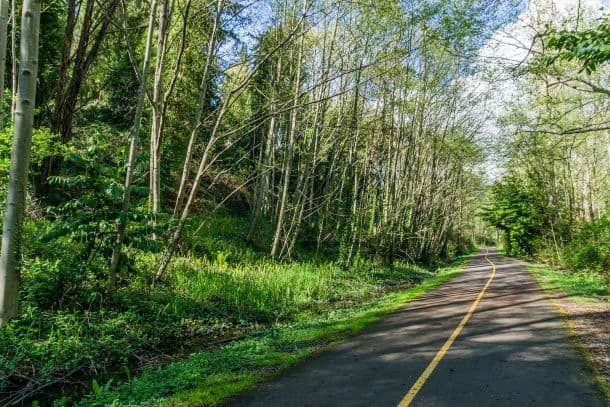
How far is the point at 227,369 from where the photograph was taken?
19.8 feet

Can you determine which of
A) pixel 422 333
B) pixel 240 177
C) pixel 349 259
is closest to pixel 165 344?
pixel 422 333

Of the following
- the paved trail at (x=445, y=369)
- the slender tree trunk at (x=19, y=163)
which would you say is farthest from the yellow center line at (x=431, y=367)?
the slender tree trunk at (x=19, y=163)

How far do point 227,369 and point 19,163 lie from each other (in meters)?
4.38

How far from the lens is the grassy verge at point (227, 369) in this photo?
196 inches

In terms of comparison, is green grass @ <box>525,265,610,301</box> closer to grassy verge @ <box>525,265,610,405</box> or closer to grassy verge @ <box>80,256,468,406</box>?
grassy verge @ <box>525,265,610,405</box>

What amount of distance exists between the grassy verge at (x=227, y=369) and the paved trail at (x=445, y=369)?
34 centimetres

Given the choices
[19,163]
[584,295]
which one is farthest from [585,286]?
[19,163]

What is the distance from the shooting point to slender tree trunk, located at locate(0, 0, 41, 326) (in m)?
5.91

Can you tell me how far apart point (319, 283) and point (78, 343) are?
28.8 ft

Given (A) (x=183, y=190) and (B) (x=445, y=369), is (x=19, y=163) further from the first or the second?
(B) (x=445, y=369)

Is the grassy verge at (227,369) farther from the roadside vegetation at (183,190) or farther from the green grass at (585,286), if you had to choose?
the green grass at (585,286)

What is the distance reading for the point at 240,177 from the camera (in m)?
22.5

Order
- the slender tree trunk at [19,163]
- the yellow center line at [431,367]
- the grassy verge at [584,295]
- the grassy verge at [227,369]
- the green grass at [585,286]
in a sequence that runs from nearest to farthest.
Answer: the yellow center line at [431,367], the grassy verge at [227,369], the grassy verge at [584,295], the slender tree trunk at [19,163], the green grass at [585,286]

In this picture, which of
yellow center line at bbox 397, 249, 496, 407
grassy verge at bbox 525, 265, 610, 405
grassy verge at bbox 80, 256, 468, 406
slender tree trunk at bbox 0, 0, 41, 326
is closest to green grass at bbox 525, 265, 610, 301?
grassy verge at bbox 525, 265, 610, 405
